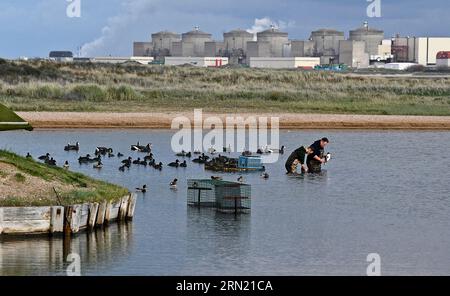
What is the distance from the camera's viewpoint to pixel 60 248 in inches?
1091

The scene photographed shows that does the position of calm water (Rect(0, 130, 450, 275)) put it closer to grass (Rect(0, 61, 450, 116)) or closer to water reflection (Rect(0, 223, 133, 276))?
water reflection (Rect(0, 223, 133, 276))

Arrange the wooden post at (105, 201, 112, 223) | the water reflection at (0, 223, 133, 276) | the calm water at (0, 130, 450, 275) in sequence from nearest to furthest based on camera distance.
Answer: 1. the water reflection at (0, 223, 133, 276)
2. the calm water at (0, 130, 450, 275)
3. the wooden post at (105, 201, 112, 223)

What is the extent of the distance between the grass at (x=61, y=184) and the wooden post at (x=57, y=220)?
0.44 meters

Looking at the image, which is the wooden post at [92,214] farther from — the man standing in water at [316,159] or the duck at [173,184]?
the man standing in water at [316,159]

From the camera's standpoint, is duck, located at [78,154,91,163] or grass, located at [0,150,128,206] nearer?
grass, located at [0,150,128,206]

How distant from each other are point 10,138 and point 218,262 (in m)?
35.3

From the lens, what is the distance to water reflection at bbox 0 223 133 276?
26062mm

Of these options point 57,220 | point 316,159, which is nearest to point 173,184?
point 316,159

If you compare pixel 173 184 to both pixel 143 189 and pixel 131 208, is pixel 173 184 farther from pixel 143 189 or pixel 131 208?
pixel 131 208

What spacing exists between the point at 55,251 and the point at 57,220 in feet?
3.89

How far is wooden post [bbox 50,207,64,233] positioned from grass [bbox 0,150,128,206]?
444 mm

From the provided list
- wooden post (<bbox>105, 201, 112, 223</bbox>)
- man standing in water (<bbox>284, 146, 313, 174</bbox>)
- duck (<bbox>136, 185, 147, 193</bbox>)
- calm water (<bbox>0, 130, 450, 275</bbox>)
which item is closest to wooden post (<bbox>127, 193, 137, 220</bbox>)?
calm water (<bbox>0, 130, 450, 275</bbox>)
